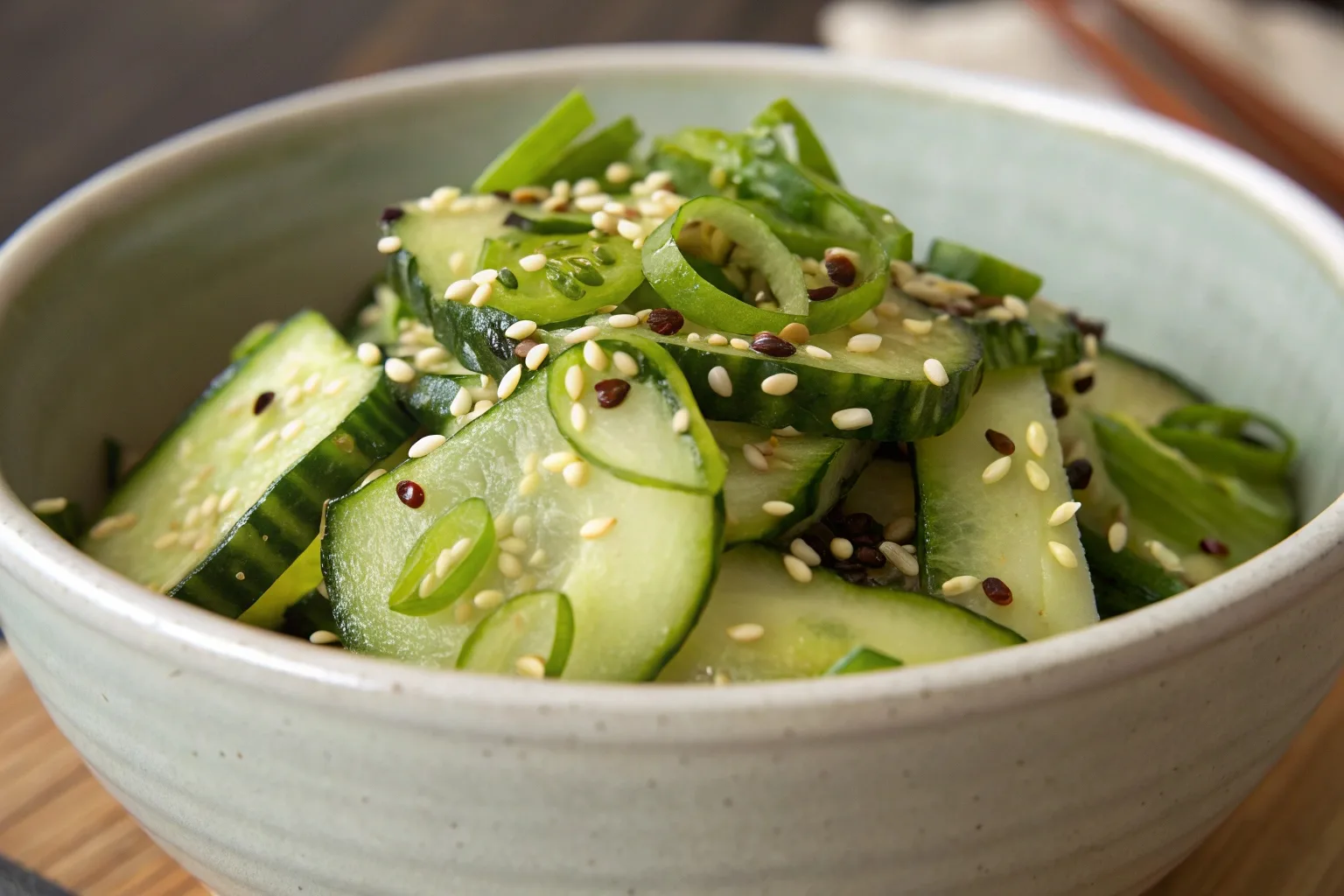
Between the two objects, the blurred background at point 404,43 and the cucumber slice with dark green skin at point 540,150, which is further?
the blurred background at point 404,43

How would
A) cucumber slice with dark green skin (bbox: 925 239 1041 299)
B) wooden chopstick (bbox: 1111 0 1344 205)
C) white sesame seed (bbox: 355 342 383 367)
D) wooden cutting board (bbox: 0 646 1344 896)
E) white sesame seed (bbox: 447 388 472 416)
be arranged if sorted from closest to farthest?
1. white sesame seed (bbox: 447 388 472 416)
2. wooden cutting board (bbox: 0 646 1344 896)
3. white sesame seed (bbox: 355 342 383 367)
4. cucumber slice with dark green skin (bbox: 925 239 1041 299)
5. wooden chopstick (bbox: 1111 0 1344 205)

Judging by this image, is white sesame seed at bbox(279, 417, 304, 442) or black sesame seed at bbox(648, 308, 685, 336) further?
white sesame seed at bbox(279, 417, 304, 442)

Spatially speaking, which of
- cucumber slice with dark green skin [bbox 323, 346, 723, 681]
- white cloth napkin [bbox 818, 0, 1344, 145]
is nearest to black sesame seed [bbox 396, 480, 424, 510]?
cucumber slice with dark green skin [bbox 323, 346, 723, 681]

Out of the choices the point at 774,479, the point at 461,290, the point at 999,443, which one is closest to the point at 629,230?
the point at 461,290

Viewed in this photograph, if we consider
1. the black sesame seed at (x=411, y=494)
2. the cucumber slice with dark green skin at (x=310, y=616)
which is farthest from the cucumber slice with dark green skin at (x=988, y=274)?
the cucumber slice with dark green skin at (x=310, y=616)

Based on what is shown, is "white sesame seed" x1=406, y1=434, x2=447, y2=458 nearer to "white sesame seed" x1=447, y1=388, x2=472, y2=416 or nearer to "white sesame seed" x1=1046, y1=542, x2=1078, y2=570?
"white sesame seed" x1=447, y1=388, x2=472, y2=416

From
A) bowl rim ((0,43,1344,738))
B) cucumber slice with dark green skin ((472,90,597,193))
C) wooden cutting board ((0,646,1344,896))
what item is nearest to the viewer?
bowl rim ((0,43,1344,738))

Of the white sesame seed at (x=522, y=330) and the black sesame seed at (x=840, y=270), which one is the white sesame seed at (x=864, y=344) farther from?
the white sesame seed at (x=522, y=330)
